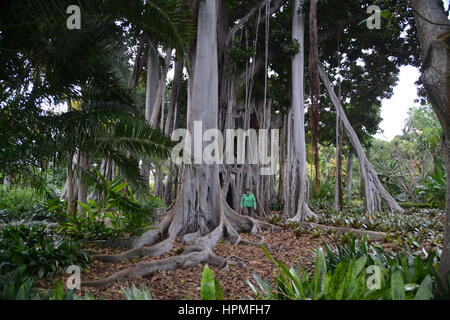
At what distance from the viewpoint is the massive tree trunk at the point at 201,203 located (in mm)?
4910

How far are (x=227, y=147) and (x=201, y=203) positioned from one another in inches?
126

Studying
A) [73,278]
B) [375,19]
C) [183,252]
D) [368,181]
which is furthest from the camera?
[368,181]

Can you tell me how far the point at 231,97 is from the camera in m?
8.40

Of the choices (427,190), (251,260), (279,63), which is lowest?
(251,260)

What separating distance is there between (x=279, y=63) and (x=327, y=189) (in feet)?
27.9

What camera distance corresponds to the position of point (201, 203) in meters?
5.93

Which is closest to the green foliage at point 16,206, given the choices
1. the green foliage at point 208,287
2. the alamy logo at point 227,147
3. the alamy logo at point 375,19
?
the alamy logo at point 227,147

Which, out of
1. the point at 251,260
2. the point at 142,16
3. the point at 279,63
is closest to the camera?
the point at 142,16

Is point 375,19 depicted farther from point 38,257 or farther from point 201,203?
point 38,257

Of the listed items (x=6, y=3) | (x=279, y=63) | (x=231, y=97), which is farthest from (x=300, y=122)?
(x=6, y=3)

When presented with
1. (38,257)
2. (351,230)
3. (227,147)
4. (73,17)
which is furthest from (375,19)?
(227,147)

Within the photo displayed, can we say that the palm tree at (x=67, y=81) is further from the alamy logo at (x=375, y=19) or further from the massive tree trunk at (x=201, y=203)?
the alamy logo at (x=375, y=19)
